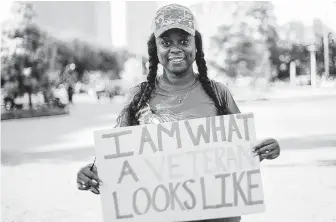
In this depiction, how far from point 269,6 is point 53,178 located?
6.28 ft

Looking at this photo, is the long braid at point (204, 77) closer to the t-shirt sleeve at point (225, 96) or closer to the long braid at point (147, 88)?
the t-shirt sleeve at point (225, 96)

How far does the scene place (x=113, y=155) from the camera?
1506 mm

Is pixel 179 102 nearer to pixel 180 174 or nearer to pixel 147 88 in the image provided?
pixel 147 88

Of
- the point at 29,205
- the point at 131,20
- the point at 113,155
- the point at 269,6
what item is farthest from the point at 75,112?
the point at 113,155

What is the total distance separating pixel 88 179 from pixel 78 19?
210 centimetres

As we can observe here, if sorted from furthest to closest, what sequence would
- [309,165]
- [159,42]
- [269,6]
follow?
[309,165], [269,6], [159,42]

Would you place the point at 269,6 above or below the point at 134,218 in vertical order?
above

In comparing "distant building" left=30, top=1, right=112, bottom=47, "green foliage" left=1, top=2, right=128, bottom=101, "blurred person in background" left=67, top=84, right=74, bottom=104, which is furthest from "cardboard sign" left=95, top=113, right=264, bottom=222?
"blurred person in background" left=67, top=84, right=74, bottom=104

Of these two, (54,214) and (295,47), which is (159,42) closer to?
(295,47)

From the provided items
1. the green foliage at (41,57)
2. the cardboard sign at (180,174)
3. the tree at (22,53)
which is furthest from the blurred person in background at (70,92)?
the cardboard sign at (180,174)

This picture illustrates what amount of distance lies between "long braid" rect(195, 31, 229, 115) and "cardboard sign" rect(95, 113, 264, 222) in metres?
0.07

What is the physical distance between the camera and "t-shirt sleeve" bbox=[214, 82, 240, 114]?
1413 millimetres

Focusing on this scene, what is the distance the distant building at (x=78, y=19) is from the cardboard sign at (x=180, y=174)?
1.88 meters

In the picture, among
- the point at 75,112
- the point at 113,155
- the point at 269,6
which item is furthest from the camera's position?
the point at 75,112
